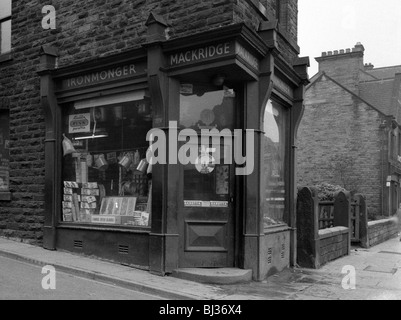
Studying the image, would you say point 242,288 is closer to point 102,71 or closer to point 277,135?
point 277,135

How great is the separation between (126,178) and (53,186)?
1.78 meters

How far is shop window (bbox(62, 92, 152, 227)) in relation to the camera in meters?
8.37

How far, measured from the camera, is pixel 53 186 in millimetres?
9375

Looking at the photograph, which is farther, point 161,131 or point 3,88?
point 3,88

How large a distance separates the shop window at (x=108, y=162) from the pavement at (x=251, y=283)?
94cm

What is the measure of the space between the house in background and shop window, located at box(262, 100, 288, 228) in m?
15.9

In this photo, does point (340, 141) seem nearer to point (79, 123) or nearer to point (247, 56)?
point (79, 123)

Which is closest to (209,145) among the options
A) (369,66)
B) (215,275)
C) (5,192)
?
(215,275)

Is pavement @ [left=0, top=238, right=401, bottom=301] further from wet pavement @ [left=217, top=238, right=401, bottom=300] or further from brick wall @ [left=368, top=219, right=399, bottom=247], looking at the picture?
brick wall @ [left=368, top=219, right=399, bottom=247]

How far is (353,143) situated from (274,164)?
16921 mm

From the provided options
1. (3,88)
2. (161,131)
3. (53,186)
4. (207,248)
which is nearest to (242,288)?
(207,248)

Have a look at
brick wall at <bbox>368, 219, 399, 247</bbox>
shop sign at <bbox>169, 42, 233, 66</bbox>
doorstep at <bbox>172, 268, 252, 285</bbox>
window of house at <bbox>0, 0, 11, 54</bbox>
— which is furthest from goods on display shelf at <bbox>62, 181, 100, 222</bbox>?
brick wall at <bbox>368, 219, 399, 247</bbox>

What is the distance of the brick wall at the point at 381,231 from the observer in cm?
1479
